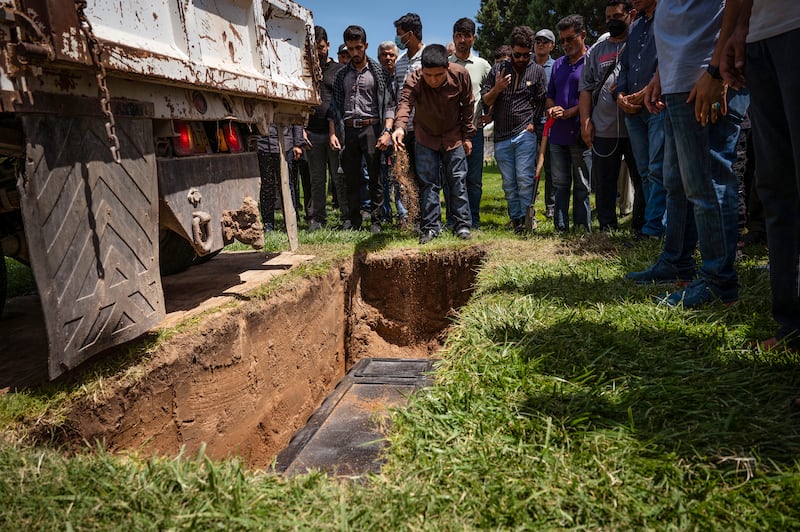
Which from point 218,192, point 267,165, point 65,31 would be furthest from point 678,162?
point 267,165

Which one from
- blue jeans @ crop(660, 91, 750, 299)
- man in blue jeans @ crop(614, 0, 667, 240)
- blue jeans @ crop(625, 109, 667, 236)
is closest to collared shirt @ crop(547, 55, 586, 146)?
man in blue jeans @ crop(614, 0, 667, 240)

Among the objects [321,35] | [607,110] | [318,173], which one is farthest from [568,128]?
[321,35]

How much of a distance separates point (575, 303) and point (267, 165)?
4709 millimetres

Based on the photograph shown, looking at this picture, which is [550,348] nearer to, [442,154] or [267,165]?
[442,154]

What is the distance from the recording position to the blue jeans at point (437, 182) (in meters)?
5.23

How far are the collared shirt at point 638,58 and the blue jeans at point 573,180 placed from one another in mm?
951

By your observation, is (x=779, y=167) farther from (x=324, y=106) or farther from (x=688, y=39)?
(x=324, y=106)

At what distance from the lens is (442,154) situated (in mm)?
5375

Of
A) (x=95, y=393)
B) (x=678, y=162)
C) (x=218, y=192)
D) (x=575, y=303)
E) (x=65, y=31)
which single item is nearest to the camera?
(x=65, y=31)

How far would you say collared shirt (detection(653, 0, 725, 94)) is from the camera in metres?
2.60

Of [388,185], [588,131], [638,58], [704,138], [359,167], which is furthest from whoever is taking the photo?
[388,185]

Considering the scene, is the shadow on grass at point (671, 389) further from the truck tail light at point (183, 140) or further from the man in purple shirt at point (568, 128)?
the man in purple shirt at point (568, 128)

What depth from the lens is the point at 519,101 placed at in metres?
5.59

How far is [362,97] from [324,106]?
70cm
